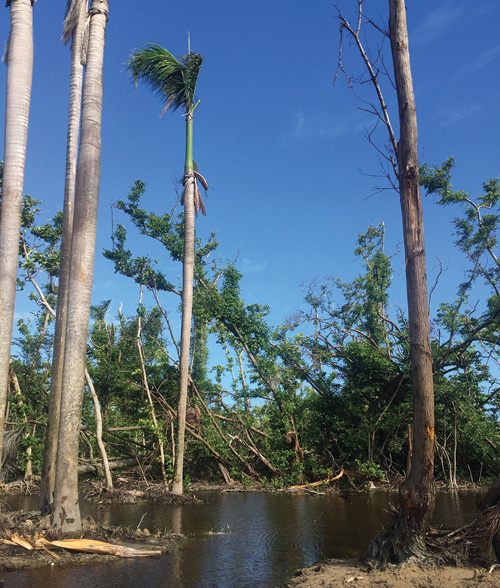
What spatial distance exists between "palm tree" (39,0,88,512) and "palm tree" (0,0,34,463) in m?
1.11

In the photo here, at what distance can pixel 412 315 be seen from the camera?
6.54 metres

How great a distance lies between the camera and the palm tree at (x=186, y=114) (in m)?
14.3

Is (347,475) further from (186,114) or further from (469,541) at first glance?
(186,114)

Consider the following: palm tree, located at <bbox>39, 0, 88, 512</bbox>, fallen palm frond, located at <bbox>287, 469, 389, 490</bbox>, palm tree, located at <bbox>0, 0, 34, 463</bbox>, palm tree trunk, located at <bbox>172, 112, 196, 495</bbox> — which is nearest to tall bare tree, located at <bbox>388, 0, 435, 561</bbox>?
palm tree, located at <bbox>0, 0, 34, 463</bbox>

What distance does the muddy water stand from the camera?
602cm

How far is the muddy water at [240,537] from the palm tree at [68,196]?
2.65m

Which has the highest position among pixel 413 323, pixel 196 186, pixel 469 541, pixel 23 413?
pixel 196 186

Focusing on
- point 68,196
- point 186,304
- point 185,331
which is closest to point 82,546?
point 68,196

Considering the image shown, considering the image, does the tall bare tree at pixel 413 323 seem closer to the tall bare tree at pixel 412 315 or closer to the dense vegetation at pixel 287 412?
the tall bare tree at pixel 412 315

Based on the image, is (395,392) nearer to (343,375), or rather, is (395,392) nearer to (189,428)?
(343,375)

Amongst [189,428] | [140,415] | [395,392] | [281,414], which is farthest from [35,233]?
[395,392]

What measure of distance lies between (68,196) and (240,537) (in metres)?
8.08

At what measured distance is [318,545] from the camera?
7.79 m

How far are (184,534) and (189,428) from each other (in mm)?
8078
